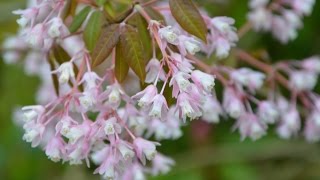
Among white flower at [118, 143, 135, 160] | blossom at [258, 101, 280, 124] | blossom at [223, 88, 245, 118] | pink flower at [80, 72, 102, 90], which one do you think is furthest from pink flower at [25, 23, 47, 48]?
blossom at [258, 101, 280, 124]

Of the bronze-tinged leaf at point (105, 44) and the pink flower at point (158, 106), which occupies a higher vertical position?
the bronze-tinged leaf at point (105, 44)

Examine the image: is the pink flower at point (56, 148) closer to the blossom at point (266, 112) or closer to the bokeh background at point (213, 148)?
the blossom at point (266, 112)

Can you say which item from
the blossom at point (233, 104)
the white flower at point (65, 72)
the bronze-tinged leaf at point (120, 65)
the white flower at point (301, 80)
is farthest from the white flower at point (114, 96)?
the white flower at point (301, 80)

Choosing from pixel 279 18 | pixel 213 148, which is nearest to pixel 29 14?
pixel 279 18

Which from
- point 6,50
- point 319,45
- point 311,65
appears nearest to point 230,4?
point 319,45

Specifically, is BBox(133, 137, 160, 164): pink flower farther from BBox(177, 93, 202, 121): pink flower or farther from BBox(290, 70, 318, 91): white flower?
BBox(290, 70, 318, 91): white flower

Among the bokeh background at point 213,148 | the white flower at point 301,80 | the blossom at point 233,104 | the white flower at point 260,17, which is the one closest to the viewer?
the blossom at point 233,104

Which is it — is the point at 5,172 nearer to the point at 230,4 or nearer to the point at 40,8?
the point at 230,4
